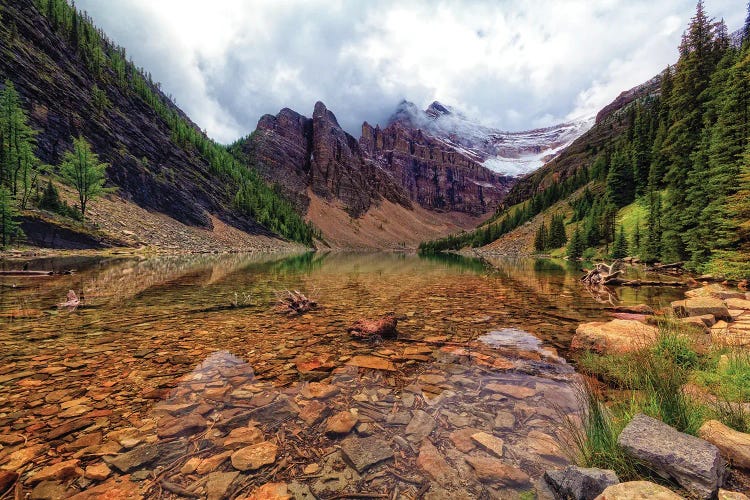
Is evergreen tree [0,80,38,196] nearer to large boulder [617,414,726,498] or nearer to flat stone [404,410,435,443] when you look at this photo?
flat stone [404,410,435,443]

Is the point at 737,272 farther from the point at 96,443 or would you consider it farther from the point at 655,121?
the point at 655,121

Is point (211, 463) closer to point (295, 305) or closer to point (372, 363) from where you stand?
point (372, 363)

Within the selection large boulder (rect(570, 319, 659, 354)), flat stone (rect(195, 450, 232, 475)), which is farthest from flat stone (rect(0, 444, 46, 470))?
large boulder (rect(570, 319, 659, 354))

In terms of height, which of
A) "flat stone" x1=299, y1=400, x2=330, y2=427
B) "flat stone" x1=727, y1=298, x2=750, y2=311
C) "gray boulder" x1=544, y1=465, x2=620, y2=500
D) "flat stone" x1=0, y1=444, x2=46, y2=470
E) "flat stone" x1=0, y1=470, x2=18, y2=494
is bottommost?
"flat stone" x1=299, y1=400, x2=330, y2=427

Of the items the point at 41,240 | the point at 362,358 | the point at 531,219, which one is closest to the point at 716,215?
the point at 362,358

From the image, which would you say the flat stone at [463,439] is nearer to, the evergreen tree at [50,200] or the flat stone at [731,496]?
the flat stone at [731,496]

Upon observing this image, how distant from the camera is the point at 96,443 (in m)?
4.13

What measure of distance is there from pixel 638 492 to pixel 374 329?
6872mm

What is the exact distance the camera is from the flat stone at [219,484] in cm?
330

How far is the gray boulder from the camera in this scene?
2.81m

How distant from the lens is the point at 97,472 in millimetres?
3588

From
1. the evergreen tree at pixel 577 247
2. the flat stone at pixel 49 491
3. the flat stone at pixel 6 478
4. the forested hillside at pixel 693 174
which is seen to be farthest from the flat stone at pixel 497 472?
the evergreen tree at pixel 577 247

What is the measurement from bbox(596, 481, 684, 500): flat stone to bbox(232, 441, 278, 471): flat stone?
3587 millimetres

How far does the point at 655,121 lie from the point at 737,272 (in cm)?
7634
